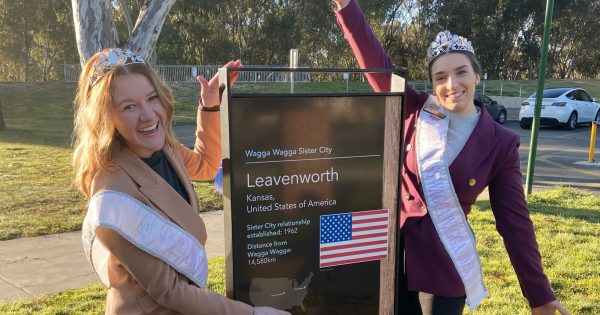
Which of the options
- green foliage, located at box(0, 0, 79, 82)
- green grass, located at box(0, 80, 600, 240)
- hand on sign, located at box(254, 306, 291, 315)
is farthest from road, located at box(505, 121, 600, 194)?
green foliage, located at box(0, 0, 79, 82)

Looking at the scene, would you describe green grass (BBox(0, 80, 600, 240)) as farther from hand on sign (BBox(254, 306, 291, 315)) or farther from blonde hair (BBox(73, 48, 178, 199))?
hand on sign (BBox(254, 306, 291, 315))

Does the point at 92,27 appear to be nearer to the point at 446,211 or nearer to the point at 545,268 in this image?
the point at 446,211

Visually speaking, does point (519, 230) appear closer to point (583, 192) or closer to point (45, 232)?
point (45, 232)

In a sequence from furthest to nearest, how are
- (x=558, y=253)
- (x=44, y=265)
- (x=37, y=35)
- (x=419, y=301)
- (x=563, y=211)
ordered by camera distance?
(x=37, y=35) < (x=563, y=211) < (x=558, y=253) < (x=44, y=265) < (x=419, y=301)

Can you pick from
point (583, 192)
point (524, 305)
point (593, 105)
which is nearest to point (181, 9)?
point (593, 105)

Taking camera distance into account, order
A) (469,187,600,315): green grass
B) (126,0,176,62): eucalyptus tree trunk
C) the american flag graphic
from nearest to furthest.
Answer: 1. the american flag graphic
2. (469,187,600,315): green grass
3. (126,0,176,62): eucalyptus tree trunk

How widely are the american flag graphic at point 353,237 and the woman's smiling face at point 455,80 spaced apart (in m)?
0.55

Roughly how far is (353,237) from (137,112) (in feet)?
3.28

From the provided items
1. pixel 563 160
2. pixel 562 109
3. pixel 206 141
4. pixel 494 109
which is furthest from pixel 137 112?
pixel 494 109

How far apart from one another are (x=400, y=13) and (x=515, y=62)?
12551 mm

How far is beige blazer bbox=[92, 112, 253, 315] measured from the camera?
1.67m

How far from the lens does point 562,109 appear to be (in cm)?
1931

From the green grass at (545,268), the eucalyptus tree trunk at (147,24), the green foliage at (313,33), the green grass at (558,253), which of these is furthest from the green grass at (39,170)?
the green foliage at (313,33)

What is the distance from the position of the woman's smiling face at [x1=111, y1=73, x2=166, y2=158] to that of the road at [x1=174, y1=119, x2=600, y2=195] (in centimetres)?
900
